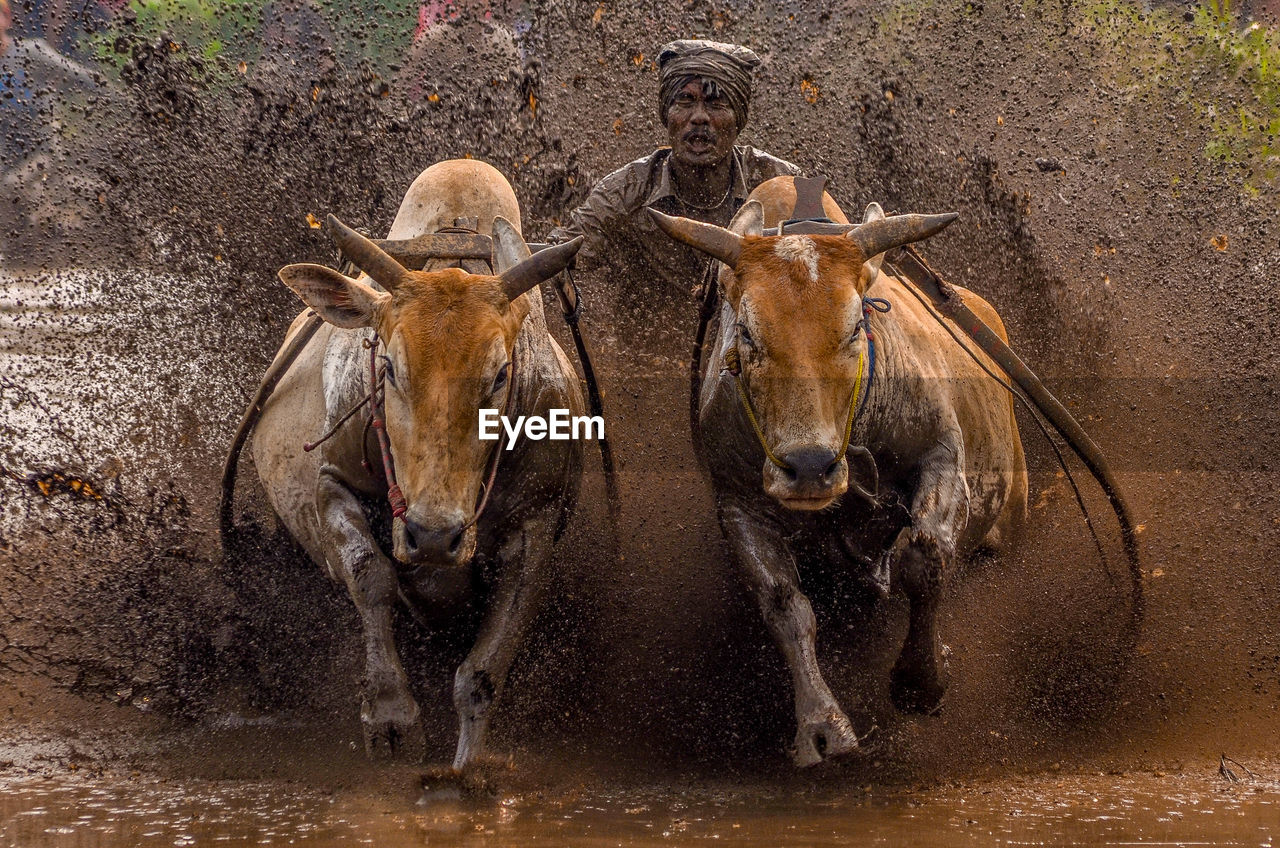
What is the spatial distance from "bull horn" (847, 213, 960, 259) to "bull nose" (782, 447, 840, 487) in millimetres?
648

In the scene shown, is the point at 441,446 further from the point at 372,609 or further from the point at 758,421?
the point at 758,421

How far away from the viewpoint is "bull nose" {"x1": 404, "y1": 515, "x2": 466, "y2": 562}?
12.4ft

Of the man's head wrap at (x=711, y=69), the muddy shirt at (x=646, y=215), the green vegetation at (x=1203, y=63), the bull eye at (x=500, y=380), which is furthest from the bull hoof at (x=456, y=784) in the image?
the green vegetation at (x=1203, y=63)

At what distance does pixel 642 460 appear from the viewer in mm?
6574

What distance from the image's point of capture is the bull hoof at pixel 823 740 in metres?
3.98

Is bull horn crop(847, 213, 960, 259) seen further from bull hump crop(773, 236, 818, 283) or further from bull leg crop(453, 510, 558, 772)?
bull leg crop(453, 510, 558, 772)

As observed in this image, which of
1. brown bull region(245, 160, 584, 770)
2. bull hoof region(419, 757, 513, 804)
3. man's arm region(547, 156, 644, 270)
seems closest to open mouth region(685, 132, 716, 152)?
man's arm region(547, 156, 644, 270)

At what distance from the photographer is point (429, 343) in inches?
153

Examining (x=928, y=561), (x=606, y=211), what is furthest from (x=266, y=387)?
(x=928, y=561)

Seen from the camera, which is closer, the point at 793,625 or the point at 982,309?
the point at 793,625

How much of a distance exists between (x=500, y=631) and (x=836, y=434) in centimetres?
121

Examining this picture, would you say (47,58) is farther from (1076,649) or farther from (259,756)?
(1076,649)

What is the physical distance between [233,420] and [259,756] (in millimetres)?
1826

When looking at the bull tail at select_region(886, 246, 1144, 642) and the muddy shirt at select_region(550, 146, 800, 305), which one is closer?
the bull tail at select_region(886, 246, 1144, 642)
